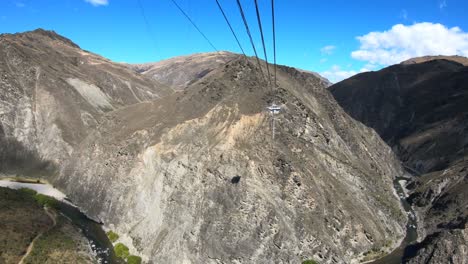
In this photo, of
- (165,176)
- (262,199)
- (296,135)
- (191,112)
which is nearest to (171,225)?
(165,176)

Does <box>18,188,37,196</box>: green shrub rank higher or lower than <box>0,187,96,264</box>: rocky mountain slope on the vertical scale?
higher

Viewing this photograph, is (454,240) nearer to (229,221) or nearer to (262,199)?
(262,199)

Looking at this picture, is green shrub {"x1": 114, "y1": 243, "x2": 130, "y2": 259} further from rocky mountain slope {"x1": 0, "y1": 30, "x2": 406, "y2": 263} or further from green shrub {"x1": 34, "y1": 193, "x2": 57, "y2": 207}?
green shrub {"x1": 34, "y1": 193, "x2": 57, "y2": 207}

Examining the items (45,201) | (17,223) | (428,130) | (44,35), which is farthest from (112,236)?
(44,35)

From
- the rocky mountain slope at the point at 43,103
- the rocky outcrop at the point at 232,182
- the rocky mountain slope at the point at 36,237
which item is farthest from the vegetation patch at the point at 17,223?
the rocky mountain slope at the point at 43,103

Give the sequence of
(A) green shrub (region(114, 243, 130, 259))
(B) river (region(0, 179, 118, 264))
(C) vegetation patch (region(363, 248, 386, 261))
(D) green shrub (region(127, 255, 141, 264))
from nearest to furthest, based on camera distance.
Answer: (D) green shrub (region(127, 255, 141, 264)), (A) green shrub (region(114, 243, 130, 259)), (B) river (region(0, 179, 118, 264)), (C) vegetation patch (region(363, 248, 386, 261))

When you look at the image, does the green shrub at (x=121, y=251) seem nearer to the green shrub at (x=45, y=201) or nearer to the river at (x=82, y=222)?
the river at (x=82, y=222)

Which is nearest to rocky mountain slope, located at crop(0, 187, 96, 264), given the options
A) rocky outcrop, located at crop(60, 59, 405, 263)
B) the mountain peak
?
rocky outcrop, located at crop(60, 59, 405, 263)
